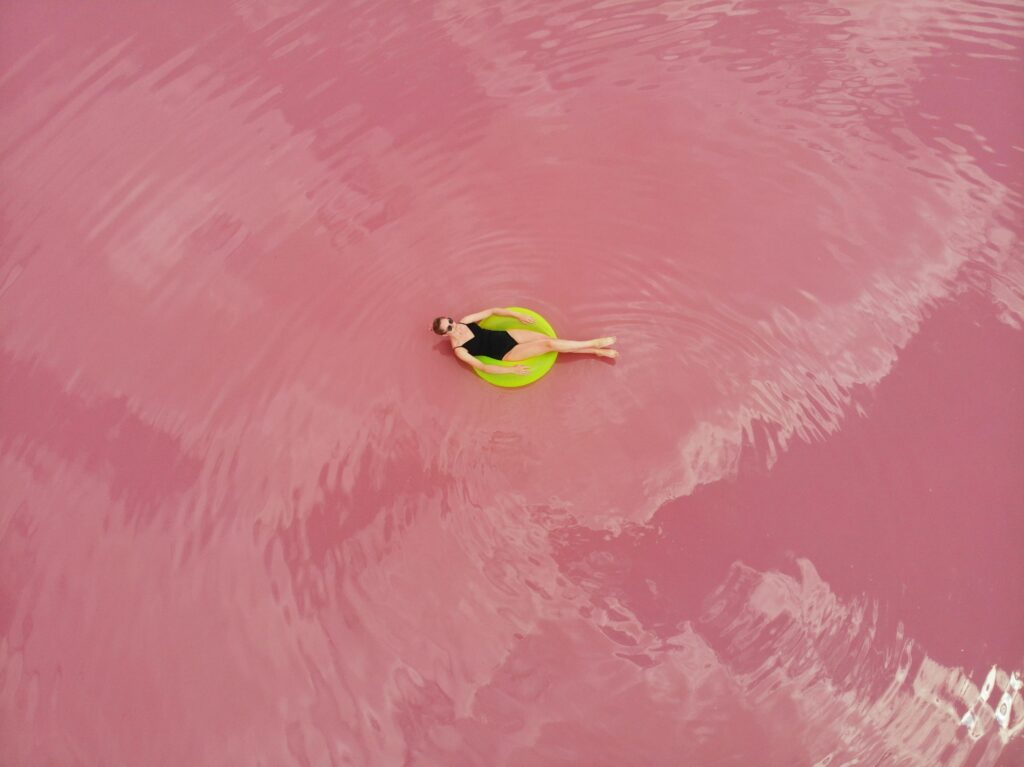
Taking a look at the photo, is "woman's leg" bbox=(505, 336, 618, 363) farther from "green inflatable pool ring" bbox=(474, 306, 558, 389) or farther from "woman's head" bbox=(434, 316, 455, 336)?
"woman's head" bbox=(434, 316, 455, 336)

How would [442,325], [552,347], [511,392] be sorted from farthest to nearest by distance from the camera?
1. [511,392]
2. [552,347]
3. [442,325]

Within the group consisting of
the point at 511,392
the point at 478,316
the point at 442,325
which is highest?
the point at 442,325

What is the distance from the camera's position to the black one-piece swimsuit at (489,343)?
2090 millimetres

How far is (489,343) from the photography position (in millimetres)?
2092

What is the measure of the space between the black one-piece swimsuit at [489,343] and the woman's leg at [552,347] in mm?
23

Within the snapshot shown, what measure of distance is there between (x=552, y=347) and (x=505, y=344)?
0.16 metres

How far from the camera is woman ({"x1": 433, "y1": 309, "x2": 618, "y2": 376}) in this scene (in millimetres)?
2061

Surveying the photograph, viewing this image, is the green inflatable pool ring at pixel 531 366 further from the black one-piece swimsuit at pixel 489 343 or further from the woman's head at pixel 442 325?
the woman's head at pixel 442 325

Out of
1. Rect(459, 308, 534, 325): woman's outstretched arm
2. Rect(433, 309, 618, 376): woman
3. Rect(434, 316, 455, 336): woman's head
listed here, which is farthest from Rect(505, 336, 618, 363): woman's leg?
Rect(434, 316, 455, 336): woman's head

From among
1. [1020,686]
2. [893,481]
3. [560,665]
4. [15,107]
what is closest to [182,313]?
[15,107]

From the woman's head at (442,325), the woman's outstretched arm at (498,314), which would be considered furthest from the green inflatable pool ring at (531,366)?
the woman's head at (442,325)

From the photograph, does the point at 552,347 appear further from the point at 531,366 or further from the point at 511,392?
the point at 511,392

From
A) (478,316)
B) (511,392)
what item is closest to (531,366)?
(511,392)

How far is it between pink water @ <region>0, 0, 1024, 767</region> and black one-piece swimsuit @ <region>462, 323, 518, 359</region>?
14cm
